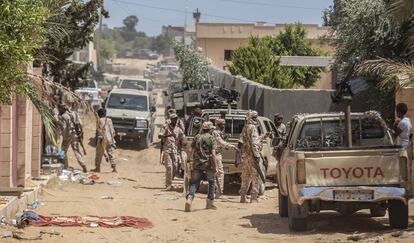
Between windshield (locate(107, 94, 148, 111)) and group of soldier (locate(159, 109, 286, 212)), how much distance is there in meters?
10.5

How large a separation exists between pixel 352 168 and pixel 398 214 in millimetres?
1009

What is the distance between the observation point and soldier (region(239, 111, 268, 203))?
54.3ft

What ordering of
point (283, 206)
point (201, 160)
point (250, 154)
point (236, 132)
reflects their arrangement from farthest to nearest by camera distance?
1. point (236, 132)
2. point (250, 154)
3. point (201, 160)
4. point (283, 206)

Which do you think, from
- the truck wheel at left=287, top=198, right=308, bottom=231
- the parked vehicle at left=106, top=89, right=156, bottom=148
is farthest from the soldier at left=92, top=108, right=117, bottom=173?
the truck wheel at left=287, top=198, right=308, bottom=231

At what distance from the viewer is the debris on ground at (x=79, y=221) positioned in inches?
500

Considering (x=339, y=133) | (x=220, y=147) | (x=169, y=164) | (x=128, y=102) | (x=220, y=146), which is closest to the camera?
(x=339, y=133)

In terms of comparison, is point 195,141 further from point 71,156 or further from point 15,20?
point 71,156

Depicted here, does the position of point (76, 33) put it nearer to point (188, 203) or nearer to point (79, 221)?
point (188, 203)

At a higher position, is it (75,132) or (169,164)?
(75,132)

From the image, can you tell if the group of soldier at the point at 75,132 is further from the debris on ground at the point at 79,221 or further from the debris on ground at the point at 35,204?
the debris on ground at the point at 79,221

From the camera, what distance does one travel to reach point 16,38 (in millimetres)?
10469

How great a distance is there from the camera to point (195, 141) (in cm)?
1505

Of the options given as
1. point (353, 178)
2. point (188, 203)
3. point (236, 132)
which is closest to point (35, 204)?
point (188, 203)

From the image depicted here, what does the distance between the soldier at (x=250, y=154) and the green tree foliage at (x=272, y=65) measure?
16.7 meters
